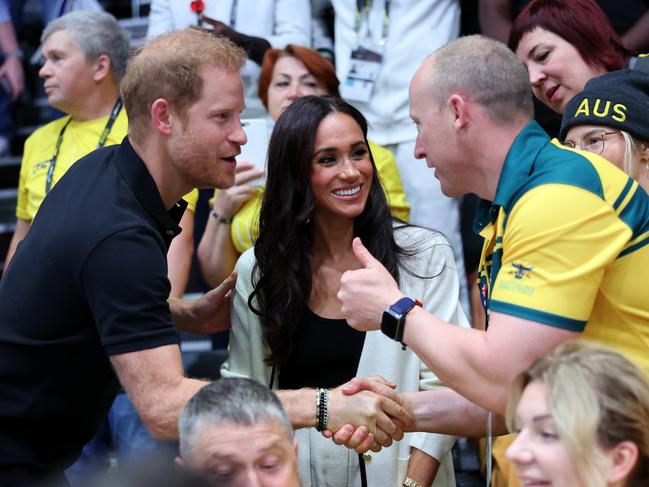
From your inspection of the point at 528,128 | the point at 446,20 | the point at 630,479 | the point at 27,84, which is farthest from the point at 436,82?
the point at 27,84

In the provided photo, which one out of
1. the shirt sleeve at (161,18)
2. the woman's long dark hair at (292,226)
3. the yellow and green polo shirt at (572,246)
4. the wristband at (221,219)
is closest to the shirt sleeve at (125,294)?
the woman's long dark hair at (292,226)

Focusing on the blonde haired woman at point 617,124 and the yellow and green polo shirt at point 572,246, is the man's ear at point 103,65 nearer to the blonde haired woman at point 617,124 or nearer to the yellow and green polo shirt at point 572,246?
the blonde haired woman at point 617,124

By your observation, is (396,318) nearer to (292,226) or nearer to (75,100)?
(292,226)

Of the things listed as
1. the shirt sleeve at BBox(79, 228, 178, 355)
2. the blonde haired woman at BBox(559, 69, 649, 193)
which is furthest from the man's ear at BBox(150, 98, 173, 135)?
the blonde haired woman at BBox(559, 69, 649, 193)

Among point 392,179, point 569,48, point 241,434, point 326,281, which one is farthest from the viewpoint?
point 392,179

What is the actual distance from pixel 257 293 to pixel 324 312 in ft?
0.81

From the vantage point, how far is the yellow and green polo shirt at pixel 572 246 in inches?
108

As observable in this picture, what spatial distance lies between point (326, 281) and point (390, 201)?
3.65 feet

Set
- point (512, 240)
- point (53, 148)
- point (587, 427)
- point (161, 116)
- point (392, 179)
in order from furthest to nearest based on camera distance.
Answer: point (53, 148)
point (392, 179)
point (161, 116)
point (512, 240)
point (587, 427)

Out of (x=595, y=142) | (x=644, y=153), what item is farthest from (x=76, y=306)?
(x=644, y=153)

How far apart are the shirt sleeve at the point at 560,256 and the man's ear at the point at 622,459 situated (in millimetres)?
404

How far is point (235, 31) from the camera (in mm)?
5578

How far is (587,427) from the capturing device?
2.39 meters

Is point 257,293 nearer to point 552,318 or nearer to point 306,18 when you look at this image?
point 552,318
